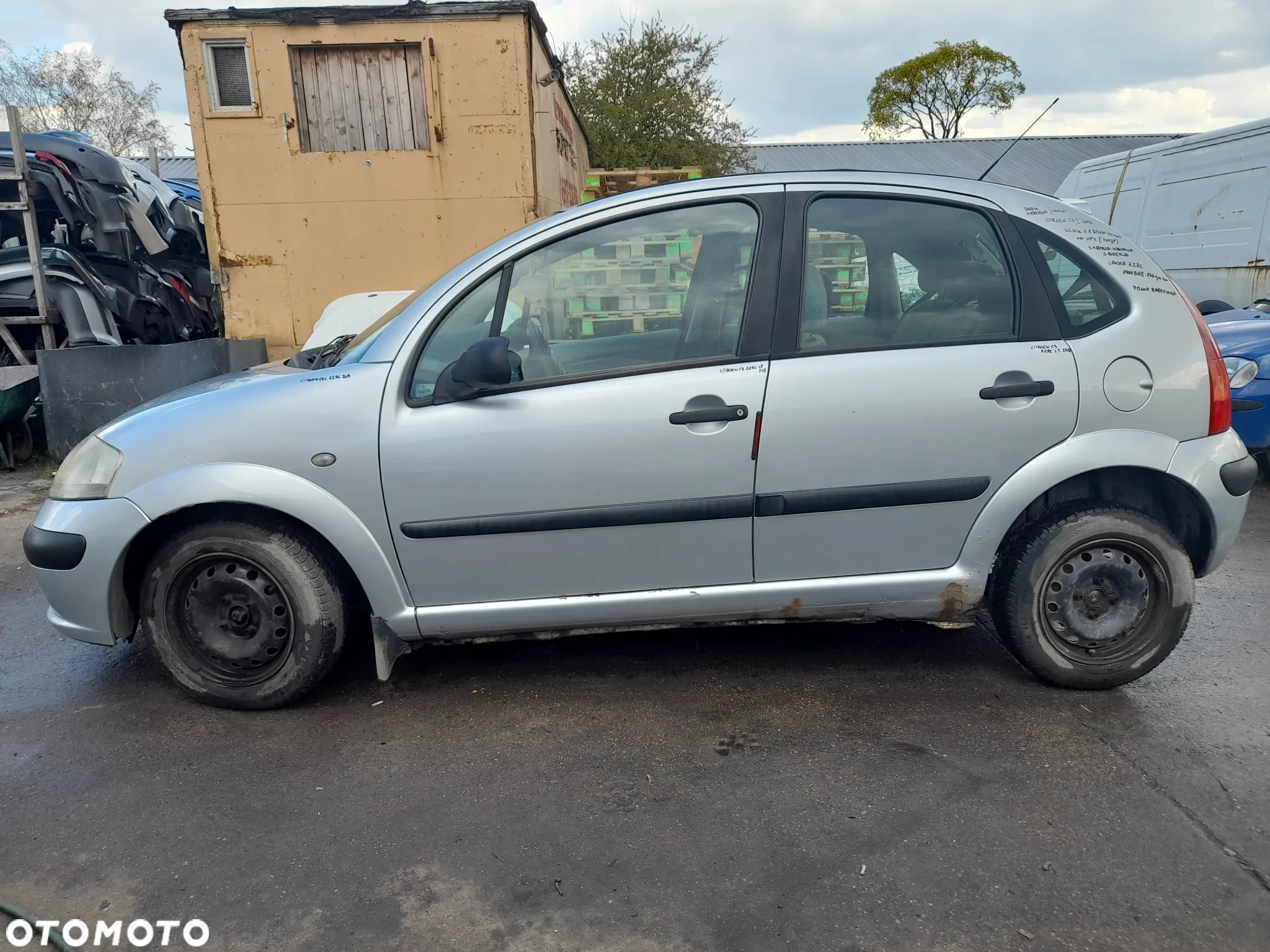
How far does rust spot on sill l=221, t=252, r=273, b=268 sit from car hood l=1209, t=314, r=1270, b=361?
758cm

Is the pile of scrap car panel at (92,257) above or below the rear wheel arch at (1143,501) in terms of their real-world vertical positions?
above

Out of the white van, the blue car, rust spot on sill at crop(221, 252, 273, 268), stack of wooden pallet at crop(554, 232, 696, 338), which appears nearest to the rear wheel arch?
stack of wooden pallet at crop(554, 232, 696, 338)

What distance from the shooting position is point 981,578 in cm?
310

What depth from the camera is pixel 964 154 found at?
1142 inches

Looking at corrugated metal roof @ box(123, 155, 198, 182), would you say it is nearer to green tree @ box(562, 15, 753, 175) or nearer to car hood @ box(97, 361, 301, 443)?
green tree @ box(562, 15, 753, 175)

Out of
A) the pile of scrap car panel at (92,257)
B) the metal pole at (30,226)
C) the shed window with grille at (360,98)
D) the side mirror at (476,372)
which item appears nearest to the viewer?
the side mirror at (476,372)

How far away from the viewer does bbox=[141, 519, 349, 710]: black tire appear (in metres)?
2.99

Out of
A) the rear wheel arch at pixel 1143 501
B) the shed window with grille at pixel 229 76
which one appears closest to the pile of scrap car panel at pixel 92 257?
the shed window with grille at pixel 229 76

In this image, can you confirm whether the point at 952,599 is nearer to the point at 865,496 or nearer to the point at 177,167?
the point at 865,496

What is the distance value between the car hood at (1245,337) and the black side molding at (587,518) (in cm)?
444

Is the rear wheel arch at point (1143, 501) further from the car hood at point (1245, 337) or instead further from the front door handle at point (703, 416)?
the car hood at point (1245, 337)

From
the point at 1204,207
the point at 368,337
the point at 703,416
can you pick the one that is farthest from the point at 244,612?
the point at 1204,207

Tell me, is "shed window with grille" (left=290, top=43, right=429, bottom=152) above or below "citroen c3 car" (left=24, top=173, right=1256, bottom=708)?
above

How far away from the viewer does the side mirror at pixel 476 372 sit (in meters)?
2.79
